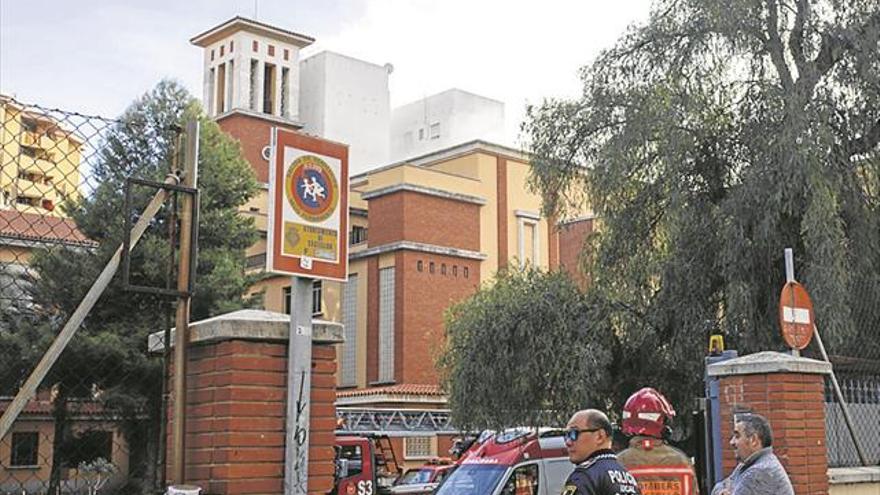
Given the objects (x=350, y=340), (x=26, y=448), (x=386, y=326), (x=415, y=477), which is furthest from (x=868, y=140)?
(x=350, y=340)

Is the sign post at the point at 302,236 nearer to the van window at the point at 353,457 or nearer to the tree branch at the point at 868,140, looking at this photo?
the tree branch at the point at 868,140

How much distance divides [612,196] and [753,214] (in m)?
3.06

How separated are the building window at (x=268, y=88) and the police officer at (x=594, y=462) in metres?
58.5

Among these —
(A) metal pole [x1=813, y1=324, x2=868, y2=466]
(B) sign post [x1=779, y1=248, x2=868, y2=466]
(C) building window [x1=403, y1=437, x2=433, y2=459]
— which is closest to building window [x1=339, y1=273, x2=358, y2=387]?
(C) building window [x1=403, y1=437, x2=433, y2=459]

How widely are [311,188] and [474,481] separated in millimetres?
8851

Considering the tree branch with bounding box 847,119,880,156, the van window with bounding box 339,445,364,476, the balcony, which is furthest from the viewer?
the van window with bounding box 339,445,364,476

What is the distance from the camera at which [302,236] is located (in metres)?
5.82

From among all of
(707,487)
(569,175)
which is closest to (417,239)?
(569,175)

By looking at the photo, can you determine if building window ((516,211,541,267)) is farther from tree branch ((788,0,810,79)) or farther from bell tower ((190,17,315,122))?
tree branch ((788,0,810,79))

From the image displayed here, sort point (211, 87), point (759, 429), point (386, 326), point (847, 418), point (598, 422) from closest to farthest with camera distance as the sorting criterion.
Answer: point (598, 422) → point (759, 429) → point (847, 418) → point (386, 326) → point (211, 87)

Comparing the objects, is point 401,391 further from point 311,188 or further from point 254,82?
point 311,188

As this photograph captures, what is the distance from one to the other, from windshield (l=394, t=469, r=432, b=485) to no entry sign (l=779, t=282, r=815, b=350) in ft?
57.9

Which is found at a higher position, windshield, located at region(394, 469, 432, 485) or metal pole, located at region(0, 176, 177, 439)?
metal pole, located at region(0, 176, 177, 439)

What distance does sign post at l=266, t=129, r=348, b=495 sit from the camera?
573cm
